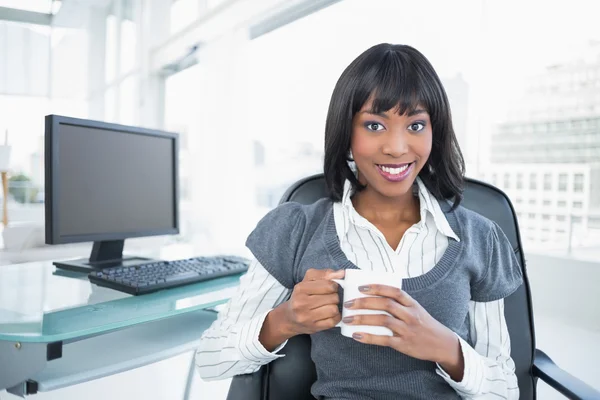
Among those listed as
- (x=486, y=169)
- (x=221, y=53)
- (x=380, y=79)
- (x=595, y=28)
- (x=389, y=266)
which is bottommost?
(x=389, y=266)

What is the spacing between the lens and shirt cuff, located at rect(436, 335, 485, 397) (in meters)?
0.86

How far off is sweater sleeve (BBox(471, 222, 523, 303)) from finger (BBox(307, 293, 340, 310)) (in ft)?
1.23

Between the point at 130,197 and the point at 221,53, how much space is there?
2.50m

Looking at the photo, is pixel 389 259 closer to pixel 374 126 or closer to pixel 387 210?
pixel 387 210

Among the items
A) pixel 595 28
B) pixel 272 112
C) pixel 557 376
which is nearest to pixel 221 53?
pixel 272 112

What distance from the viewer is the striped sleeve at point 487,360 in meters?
0.87

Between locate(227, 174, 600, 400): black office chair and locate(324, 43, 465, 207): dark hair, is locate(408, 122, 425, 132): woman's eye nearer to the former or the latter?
locate(324, 43, 465, 207): dark hair

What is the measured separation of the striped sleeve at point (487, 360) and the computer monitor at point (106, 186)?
1.09 metres

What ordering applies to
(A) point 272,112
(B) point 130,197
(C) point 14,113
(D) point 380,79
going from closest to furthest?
(D) point 380,79, (B) point 130,197, (A) point 272,112, (C) point 14,113

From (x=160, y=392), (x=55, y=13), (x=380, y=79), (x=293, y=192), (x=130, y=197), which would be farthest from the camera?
(x=55, y=13)

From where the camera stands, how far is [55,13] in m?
5.55

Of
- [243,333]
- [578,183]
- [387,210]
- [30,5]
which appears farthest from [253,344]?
[30,5]

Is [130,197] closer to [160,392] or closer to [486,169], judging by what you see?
[160,392]

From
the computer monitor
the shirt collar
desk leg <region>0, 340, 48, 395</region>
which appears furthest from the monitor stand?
the shirt collar
